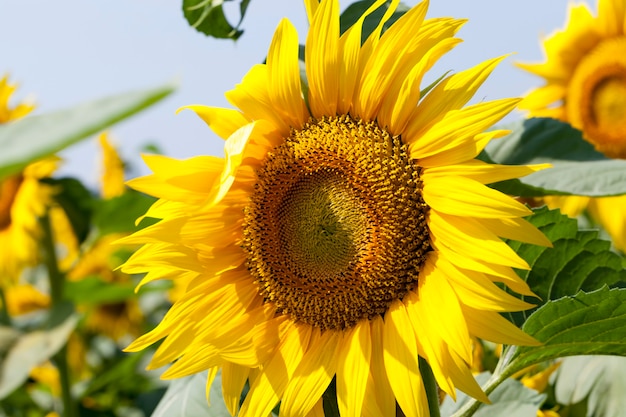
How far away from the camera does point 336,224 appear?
132 cm

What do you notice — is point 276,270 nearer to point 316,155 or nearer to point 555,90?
point 316,155

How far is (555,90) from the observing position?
313 cm

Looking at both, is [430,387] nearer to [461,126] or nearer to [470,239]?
[470,239]

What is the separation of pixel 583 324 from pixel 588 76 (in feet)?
7.49

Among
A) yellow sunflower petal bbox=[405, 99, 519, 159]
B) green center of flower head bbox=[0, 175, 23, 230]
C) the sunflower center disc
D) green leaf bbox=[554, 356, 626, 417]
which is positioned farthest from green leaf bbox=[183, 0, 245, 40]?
the sunflower center disc

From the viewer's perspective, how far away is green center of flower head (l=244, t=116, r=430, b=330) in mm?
1221

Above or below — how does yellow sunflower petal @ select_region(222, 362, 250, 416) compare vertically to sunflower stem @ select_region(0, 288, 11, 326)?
above

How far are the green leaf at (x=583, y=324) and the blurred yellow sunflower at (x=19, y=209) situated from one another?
224 cm

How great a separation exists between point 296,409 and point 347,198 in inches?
13.8

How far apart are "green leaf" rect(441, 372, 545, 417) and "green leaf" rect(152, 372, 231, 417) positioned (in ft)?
1.31

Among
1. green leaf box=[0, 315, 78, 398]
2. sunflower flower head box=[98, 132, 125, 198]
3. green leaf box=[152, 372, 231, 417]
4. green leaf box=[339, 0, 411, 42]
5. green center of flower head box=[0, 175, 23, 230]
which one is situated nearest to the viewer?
green leaf box=[339, 0, 411, 42]

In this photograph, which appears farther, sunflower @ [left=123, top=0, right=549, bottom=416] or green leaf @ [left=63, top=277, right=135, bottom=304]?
green leaf @ [left=63, top=277, right=135, bottom=304]

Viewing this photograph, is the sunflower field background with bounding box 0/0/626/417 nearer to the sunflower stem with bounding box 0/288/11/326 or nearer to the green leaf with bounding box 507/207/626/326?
the green leaf with bounding box 507/207/626/326

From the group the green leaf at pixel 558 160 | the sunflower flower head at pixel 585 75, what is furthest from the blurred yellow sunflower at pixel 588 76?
the green leaf at pixel 558 160
